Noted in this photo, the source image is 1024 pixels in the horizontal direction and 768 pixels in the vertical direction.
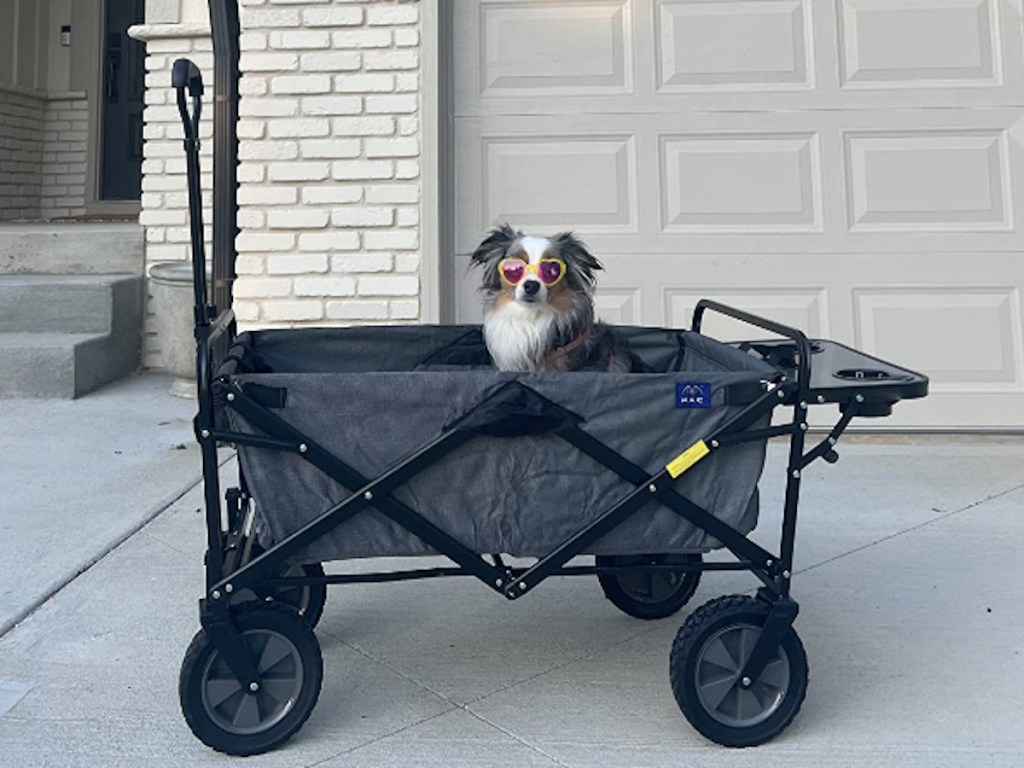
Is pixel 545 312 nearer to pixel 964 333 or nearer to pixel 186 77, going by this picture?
pixel 186 77

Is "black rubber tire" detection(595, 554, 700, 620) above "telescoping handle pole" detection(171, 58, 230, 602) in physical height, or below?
below

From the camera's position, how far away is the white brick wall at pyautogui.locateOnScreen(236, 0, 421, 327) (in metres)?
4.50

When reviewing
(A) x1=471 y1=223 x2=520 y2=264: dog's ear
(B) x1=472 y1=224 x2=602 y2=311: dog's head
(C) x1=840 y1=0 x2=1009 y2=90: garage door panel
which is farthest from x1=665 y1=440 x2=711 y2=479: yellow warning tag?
(C) x1=840 y1=0 x2=1009 y2=90: garage door panel

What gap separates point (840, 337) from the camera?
14.7ft

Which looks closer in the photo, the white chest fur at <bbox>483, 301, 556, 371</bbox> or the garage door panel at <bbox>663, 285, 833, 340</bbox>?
the white chest fur at <bbox>483, 301, 556, 371</bbox>

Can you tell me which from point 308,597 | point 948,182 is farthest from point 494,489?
point 948,182

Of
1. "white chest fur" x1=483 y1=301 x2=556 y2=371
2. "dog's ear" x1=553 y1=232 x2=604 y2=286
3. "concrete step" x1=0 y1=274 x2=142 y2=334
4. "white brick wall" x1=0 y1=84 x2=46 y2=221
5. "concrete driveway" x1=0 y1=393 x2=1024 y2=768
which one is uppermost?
"white brick wall" x1=0 y1=84 x2=46 y2=221

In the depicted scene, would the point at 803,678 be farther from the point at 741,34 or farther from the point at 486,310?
the point at 741,34

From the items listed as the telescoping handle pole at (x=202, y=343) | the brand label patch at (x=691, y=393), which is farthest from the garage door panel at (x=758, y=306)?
the telescoping handle pole at (x=202, y=343)

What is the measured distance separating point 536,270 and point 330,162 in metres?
2.75

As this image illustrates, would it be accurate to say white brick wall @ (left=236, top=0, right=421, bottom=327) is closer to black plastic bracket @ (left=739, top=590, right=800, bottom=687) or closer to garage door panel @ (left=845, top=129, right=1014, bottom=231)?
garage door panel @ (left=845, top=129, right=1014, bottom=231)

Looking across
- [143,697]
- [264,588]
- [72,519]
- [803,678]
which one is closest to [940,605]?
[803,678]

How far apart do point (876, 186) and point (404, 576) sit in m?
3.49

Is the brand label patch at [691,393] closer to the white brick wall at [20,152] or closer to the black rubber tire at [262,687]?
the black rubber tire at [262,687]
